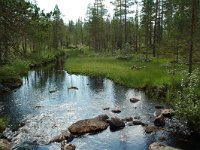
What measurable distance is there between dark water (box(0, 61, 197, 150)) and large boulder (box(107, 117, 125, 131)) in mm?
485

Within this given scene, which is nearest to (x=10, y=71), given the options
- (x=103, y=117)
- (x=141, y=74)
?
(x=141, y=74)

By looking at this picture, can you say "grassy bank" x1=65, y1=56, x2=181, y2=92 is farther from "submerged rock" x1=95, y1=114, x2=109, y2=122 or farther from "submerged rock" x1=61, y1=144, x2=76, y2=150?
"submerged rock" x1=61, y1=144, x2=76, y2=150

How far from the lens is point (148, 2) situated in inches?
2598

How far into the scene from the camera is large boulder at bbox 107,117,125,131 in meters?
22.5

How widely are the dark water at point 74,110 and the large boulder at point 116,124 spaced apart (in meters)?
0.48

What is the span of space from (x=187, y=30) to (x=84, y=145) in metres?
20.0

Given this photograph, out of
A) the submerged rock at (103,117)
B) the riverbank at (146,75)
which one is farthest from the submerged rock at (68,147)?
the riverbank at (146,75)

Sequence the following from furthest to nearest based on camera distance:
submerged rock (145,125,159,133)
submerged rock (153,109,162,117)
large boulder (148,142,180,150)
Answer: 1. submerged rock (153,109,162,117)
2. submerged rock (145,125,159,133)
3. large boulder (148,142,180,150)

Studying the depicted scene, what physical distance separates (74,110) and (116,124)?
21.5 ft

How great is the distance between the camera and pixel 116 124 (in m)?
22.6

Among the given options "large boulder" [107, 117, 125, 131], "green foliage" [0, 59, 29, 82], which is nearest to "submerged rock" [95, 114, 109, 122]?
"large boulder" [107, 117, 125, 131]

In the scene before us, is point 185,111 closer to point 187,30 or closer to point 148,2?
point 187,30

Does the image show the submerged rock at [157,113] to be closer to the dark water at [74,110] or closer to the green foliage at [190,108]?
the dark water at [74,110]

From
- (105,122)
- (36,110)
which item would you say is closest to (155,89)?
(105,122)
